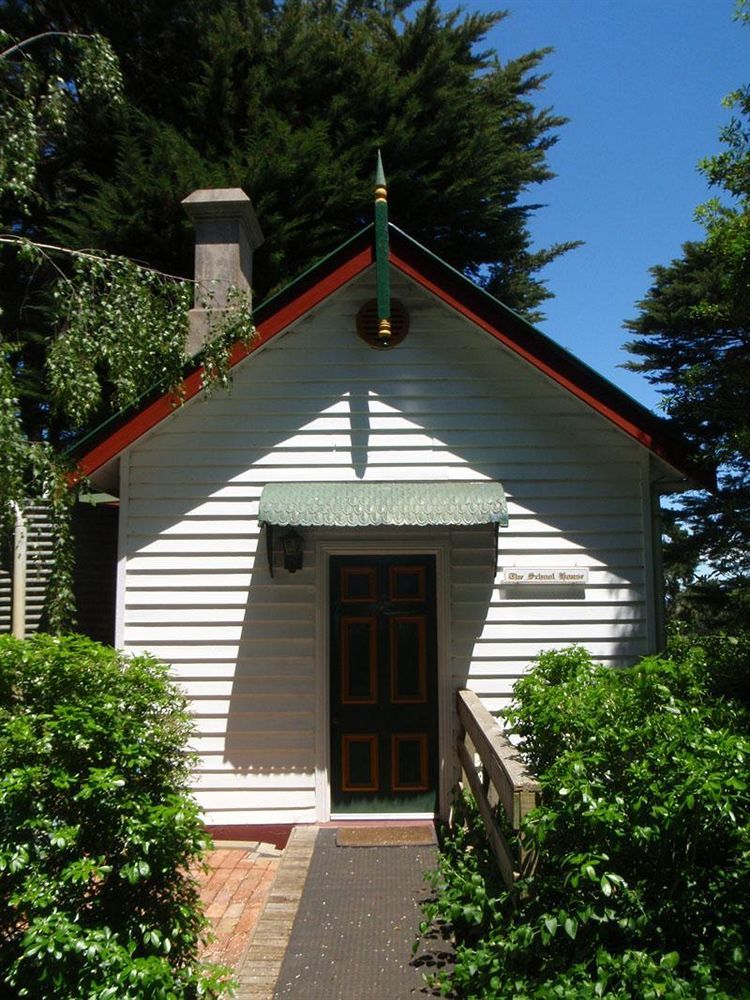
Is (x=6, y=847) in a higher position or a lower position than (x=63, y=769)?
lower

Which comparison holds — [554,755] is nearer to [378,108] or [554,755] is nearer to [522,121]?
[378,108]

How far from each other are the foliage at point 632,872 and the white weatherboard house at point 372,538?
254 centimetres

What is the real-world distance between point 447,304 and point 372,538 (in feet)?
6.64

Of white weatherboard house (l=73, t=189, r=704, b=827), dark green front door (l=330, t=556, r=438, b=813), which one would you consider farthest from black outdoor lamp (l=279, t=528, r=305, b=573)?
dark green front door (l=330, t=556, r=438, b=813)

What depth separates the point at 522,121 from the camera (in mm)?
19562

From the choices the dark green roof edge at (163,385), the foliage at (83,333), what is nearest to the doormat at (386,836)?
the foliage at (83,333)

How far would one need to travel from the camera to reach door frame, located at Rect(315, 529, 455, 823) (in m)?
6.70

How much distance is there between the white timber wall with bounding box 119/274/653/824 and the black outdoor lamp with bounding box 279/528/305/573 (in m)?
0.15

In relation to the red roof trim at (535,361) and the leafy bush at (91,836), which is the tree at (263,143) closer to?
the red roof trim at (535,361)

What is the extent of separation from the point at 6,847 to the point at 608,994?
273 cm

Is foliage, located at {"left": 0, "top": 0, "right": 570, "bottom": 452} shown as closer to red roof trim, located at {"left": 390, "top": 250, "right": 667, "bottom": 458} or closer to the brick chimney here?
the brick chimney

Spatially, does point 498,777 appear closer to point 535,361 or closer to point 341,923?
point 341,923

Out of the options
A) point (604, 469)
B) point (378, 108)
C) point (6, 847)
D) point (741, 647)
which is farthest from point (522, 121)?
point (6, 847)

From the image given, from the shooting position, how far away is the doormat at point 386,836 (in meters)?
6.20
